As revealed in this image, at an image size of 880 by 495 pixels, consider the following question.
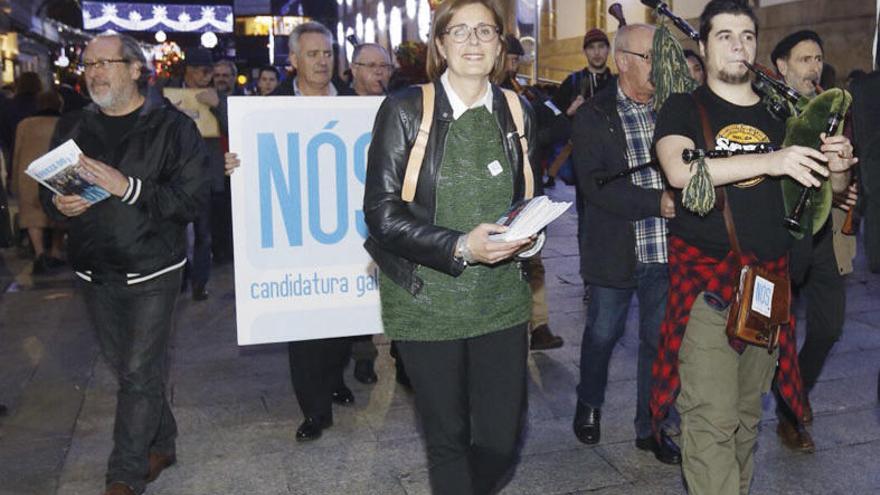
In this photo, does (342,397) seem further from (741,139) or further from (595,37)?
(595,37)

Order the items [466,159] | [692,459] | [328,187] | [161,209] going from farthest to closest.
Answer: [328,187] → [161,209] → [692,459] → [466,159]

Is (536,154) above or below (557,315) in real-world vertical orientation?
above

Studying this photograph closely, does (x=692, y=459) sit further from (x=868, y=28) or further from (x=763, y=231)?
(x=868, y=28)

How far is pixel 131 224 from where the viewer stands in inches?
156

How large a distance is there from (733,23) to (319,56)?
8.27 feet

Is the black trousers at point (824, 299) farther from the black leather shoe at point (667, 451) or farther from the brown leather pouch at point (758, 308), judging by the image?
the brown leather pouch at point (758, 308)

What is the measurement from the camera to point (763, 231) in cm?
331

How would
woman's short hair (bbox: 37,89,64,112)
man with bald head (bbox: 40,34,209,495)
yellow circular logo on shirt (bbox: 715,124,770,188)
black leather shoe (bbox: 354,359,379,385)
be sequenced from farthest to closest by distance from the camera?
woman's short hair (bbox: 37,89,64,112)
black leather shoe (bbox: 354,359,379,385)
man with bald head (bbox: 40,34,209,495)
yellow circular logo on shirt (bbox: 715,124,770,188)

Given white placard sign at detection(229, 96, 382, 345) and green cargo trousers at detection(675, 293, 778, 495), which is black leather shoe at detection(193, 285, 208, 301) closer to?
white placard sign at detection(229, 96, 382, 345)

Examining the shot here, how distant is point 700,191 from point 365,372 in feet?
10.5

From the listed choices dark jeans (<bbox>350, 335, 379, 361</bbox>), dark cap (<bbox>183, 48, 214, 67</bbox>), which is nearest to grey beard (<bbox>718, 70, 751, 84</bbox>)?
dark jeans (<bbox>350, 335, 379, 361</bbox>)

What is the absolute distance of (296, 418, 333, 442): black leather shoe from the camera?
4791 millimetres

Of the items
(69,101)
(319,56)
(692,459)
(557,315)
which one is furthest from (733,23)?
(69,101)

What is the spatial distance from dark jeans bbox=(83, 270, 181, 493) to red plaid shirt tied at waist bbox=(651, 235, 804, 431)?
2.12 metres
